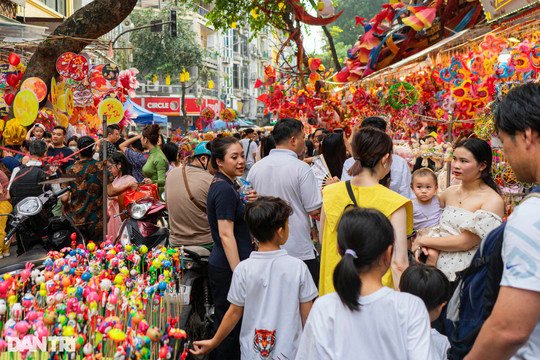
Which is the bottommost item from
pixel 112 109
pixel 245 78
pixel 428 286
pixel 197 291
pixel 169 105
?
pixel 197 291

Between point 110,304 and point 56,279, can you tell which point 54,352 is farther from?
point 56,279

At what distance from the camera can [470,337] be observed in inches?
81.4

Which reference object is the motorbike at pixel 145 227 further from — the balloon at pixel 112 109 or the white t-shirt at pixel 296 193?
the white t-shirt at pixel 296 193

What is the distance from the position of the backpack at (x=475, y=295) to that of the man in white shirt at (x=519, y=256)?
142 mm

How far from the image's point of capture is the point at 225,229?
3.85m

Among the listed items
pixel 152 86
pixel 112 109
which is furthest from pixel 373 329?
pixel 152 86

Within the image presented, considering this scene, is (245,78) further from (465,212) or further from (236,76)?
(465,212)

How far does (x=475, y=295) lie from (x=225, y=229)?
81.5 inches

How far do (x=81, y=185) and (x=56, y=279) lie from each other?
3423 millimetres

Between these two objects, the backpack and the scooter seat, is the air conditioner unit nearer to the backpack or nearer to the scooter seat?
the scooter seat

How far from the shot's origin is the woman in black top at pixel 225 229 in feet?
12.6

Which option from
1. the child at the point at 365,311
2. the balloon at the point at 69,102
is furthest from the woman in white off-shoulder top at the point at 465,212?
the balloon at the point at 69,102

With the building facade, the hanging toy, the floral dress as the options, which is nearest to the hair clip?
the floral dress

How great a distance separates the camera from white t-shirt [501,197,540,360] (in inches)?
66.4
